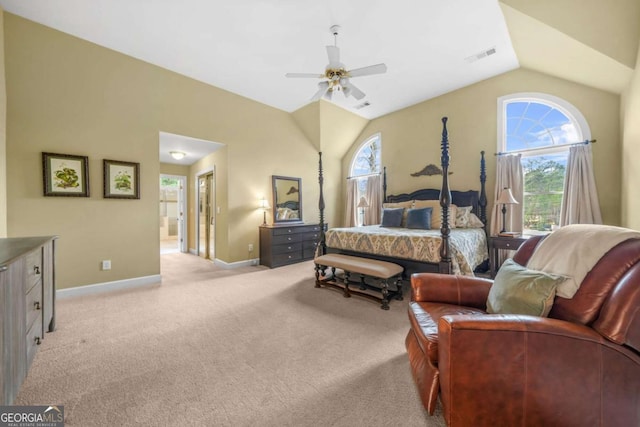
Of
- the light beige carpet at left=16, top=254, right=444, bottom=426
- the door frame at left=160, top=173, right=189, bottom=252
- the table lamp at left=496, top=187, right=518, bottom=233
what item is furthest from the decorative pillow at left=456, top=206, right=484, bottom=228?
the door frame at left=160, top=173, right=189, bottom=252

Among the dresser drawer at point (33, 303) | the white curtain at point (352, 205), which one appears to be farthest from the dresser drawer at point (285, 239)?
the dresser drawer at point (33, 303)

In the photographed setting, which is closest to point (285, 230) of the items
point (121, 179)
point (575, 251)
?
point (121, 179)

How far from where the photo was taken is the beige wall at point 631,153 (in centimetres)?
264

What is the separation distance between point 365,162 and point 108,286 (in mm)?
5632

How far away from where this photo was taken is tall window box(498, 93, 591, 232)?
12.1ft

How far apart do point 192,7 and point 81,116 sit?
2.14 m

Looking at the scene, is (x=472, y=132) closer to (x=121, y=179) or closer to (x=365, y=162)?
(x=365, y=162)

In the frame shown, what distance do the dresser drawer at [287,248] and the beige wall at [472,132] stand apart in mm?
2560

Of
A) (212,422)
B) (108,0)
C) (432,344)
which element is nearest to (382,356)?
(432,344)

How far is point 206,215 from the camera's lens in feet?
19.2

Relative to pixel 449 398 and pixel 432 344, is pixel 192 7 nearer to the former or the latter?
pixel 432 344

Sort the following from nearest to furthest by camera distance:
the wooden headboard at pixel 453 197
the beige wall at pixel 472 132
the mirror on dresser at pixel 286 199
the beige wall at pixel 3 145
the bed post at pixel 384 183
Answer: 1. the beige wall at pixel 3 145
2. the beige wall at pixel 472 132
3. the wooden headboard at pixel 453 197
4. the mirror on dresser at pixel 286 199
5. the bed post at pixel 384 183

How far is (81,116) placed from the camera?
3268 mm

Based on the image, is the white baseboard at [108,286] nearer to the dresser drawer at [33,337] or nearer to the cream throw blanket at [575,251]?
the dresser drawer at [33,337]
